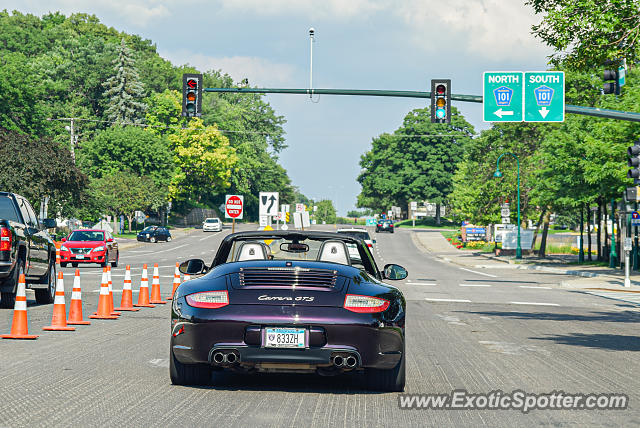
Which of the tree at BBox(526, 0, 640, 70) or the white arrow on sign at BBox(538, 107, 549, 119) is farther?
the white arrow on sign at BBox(538, 107, 549, 119)

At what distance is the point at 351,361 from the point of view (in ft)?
23.1

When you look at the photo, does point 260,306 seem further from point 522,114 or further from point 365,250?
point 522,114

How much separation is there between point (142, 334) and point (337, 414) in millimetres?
6481

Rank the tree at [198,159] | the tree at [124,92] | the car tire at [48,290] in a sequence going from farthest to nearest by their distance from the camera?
the tree at [198,159] → the tree at [124,92] → the car tire at [48,290]

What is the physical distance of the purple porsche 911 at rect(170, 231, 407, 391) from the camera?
697 cm

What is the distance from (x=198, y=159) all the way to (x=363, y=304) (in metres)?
94.9

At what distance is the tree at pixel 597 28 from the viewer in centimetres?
2061

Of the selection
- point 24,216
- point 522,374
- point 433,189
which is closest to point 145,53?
point 433,189

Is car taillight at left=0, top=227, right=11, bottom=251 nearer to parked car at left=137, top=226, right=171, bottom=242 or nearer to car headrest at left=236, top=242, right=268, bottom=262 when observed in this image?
car headrest at left=236, top=242, right=268, bottom=262

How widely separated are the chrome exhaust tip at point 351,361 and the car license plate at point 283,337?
1.33 feet

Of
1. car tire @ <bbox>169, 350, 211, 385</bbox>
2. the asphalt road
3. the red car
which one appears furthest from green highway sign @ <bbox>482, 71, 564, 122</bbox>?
car tire @ <bbox>169, 350, 211, 385</bbox>

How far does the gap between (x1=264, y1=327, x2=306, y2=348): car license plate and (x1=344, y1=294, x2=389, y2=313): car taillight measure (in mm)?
462

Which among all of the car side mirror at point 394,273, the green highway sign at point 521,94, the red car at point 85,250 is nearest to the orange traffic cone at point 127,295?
the car side mirror at point 394,273

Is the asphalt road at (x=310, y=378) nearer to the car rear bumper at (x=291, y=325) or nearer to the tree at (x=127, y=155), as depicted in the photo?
the car rear bumper at (x=291, y=325)
